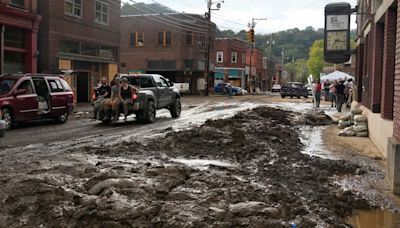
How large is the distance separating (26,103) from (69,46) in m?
14.9

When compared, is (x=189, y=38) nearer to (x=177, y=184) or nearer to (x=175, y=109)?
(x=175, y=109)

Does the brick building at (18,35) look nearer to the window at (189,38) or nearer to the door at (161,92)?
the door at (161,92)

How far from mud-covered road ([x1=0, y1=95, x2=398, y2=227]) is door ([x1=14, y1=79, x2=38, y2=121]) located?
3.54 meters

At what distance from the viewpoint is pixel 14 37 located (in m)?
24.4

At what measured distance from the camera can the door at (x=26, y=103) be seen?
590 inches

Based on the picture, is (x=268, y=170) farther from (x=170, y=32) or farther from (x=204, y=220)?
(x=170, y=32)

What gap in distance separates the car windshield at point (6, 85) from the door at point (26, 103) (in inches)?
9.3

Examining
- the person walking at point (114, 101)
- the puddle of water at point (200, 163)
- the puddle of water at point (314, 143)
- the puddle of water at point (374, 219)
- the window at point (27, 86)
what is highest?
the window at point (27, 86)

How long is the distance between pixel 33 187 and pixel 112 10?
29.4 m

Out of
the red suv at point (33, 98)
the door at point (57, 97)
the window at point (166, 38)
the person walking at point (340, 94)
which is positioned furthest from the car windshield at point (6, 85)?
the window at point (166, 38)

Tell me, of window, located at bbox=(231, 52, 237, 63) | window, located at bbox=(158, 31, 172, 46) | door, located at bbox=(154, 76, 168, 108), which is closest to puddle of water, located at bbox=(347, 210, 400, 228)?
door, located at bbox=(154, 76, 168, 108)

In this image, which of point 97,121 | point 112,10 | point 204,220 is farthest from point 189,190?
point 112,10

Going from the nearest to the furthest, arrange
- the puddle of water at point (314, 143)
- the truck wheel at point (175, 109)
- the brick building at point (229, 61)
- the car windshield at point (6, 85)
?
the puddle of water at point (314, 143) < the car windshield at point (6, 85) < the truck wheel at point (175, 109) < the brick building at point (229, 61)

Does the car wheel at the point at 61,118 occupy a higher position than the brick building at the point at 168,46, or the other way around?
the brick building at the point at 168,46
